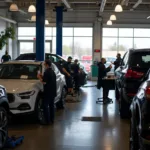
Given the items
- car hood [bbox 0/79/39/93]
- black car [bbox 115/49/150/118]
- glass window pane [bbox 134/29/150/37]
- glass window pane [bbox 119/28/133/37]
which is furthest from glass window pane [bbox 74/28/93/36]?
car hood [bbox 0/79/39/93]

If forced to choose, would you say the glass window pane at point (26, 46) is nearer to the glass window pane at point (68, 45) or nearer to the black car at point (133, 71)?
the glass window pane at point (68, 45)

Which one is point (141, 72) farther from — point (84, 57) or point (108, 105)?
point (84, 57)

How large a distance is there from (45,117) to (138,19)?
1836 cm

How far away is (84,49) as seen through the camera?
25812mm

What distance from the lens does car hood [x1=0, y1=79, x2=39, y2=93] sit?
7.85 metres

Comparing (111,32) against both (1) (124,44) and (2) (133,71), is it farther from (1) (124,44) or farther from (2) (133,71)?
(2) (133,71)

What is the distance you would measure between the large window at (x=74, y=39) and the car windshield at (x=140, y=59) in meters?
17.4

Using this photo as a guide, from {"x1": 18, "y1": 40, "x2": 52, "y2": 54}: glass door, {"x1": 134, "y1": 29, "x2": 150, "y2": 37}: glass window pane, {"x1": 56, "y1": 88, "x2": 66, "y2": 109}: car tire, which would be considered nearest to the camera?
{"x1": 56, "y1": 88, "x2": 66, "y2": 109}: car tire

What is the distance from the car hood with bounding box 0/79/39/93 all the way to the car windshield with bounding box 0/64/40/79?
1.17 feet

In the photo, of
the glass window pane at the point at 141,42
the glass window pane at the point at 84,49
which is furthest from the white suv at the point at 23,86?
the glass window pane at the point at 141,42

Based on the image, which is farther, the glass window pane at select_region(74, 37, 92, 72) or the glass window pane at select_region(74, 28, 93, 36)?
the glass window pane at select_region(74, 37, 92, 72)

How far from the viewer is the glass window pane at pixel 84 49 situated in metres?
25.7

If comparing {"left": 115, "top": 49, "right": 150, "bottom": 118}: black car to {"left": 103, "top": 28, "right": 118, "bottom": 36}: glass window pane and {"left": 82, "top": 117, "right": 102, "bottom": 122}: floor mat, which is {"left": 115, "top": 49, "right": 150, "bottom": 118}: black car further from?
{"left": 103, "top": 28, "right": 118, "bottom": 36}: glass window pane

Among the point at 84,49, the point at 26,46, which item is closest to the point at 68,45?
the point at 84,49
